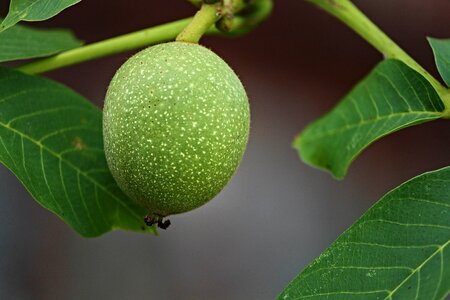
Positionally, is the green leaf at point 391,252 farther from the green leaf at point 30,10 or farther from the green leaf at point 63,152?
the green leaf at point 30,10

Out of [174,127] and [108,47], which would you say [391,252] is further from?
[108,47]

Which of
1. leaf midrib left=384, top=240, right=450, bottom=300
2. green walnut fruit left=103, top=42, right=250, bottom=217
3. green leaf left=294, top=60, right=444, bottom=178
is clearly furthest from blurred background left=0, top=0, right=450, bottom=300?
leaf midrib left=384, top=240, right=450, bottom=300

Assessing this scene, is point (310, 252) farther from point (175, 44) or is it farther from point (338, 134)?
point (175, 44)

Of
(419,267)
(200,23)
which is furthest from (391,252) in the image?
(200,23)

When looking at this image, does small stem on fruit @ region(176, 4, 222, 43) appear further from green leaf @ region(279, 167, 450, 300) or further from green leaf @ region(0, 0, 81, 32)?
green leaf @ region(279, 167, 450, 300)

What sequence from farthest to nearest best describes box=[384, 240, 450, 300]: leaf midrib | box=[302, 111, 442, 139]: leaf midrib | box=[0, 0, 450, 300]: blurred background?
box=[0, 0, 450, 300]: blurred background, box=[302, 111, 442, 139]: leaf midrib, box=[384, 240, 450, 300]: leaf midrib
